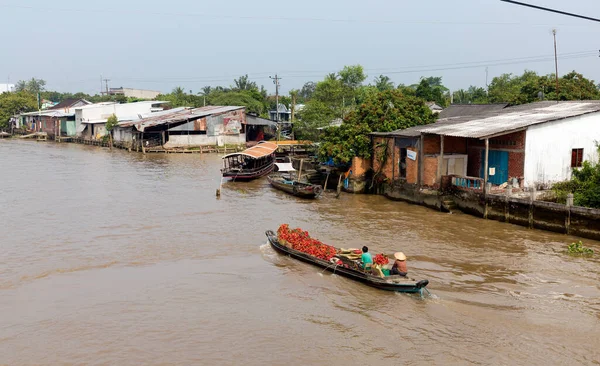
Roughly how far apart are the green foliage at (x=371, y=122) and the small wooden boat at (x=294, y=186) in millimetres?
2370

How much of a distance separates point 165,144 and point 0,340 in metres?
39.9

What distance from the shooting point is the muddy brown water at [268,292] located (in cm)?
1039

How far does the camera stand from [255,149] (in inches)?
1367

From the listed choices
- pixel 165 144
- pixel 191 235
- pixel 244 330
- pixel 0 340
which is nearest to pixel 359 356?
pixel 244 330

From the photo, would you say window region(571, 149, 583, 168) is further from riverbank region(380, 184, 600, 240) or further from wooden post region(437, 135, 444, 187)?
wooden post region(437, 135, 444, 187)

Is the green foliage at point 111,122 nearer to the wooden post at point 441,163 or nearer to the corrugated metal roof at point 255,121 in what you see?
the corrugated metal roof at point 255,121

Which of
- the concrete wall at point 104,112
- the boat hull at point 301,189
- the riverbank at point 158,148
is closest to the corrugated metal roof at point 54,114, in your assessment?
the concrete wall at point 104,112

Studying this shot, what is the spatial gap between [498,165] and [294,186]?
9.64 meters

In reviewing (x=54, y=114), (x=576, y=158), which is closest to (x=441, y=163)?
(x=576, y=158)

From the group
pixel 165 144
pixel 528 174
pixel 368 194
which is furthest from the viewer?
pixel 165 144

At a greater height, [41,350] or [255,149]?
[255,149]

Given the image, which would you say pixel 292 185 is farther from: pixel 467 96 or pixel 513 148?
pixel 467 96

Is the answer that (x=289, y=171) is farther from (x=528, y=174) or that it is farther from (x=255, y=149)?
(x=528, y=174)

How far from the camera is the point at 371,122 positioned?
2805 cm
